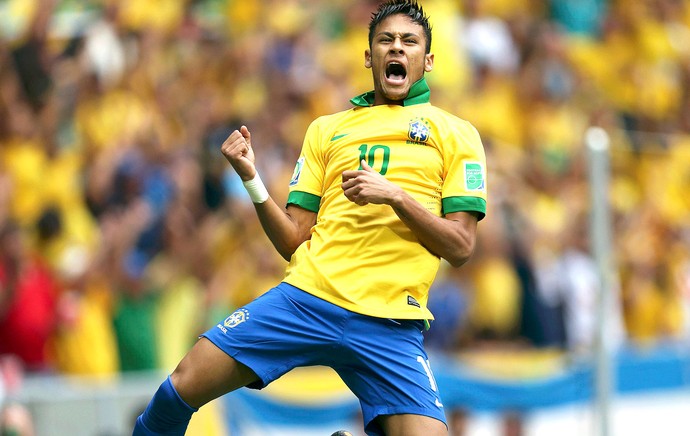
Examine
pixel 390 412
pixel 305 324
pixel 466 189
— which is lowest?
pixel 390 412

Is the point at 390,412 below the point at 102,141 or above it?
below

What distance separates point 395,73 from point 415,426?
1.56 m

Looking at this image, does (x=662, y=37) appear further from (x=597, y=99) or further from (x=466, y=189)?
(x=466, y=189)

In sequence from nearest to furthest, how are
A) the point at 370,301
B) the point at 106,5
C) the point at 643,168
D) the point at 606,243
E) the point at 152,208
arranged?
the point at 370,301 < the point at 606,243 < the point at 152,208 < the point at 106,5 < the point at 643,168

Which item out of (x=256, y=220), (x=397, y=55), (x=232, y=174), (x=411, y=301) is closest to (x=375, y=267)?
(x=411, y=301)

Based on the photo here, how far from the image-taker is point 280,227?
6.09m

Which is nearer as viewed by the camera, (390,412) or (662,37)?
(390,412)

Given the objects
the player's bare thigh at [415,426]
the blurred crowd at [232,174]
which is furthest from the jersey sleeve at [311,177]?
the blurred crowd at [232,174]

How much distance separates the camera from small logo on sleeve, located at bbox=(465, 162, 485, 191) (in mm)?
5930

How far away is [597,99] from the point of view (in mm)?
16125

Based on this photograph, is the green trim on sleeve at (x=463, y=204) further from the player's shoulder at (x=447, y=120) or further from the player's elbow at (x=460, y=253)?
the player's shoulder at (x=447, y=120)

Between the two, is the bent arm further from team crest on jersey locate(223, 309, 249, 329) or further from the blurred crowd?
the blurred crowd

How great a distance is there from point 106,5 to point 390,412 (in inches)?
321

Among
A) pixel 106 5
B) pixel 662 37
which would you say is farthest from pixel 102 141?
pixel 662 37
